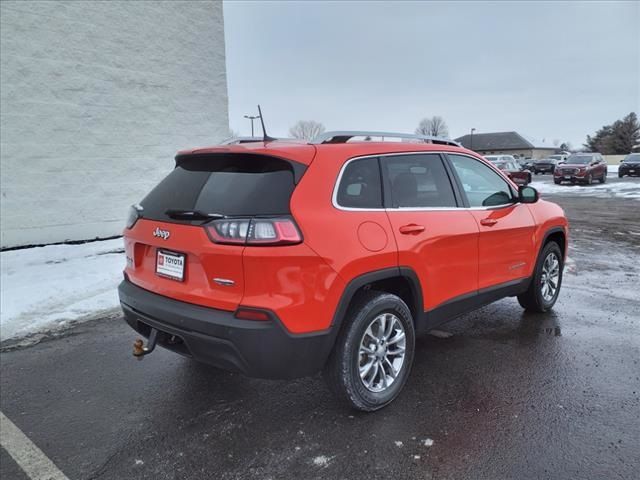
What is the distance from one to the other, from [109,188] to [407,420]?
8132mm

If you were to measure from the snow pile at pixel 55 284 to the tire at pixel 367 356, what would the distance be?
3605mm

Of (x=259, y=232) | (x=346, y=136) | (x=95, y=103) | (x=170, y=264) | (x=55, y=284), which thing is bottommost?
(x=55, y=284)

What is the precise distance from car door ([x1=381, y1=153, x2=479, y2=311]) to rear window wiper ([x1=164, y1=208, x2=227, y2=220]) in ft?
3.78

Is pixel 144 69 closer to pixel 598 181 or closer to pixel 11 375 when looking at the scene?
pixel 11 375

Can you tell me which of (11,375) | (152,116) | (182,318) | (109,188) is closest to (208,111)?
(152,116)

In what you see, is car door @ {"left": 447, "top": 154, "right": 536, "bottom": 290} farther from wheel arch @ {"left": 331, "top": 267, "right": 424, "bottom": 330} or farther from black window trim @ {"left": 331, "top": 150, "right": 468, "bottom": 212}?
wheel arch @ {"left": 331, "top": 267, "right": 424, "bottom": 330}

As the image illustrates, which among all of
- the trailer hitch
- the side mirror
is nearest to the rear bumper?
the trailer hitch

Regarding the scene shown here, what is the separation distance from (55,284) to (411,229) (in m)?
5.27

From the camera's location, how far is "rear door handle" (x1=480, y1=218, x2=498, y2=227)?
3841mm

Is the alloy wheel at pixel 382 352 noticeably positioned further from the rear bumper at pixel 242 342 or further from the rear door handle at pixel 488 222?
the rear door handle at pixel 488 222

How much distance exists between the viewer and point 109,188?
912 centimetres

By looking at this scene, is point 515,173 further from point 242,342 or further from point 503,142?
point 503,142

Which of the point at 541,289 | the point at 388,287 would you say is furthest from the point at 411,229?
the point at 541,289

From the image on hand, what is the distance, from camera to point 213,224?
102 inches
